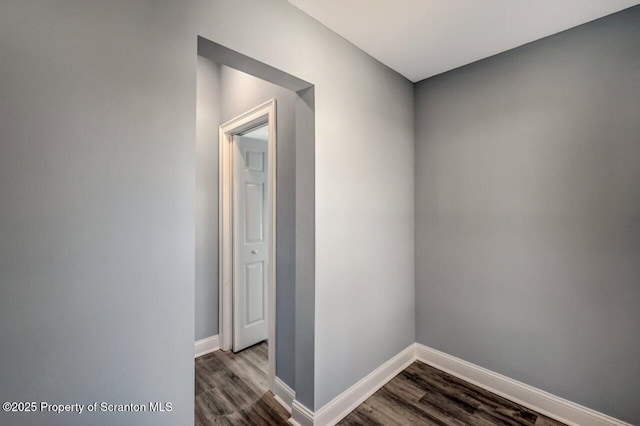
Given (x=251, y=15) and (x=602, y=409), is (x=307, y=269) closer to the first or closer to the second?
(x=251, y=15)

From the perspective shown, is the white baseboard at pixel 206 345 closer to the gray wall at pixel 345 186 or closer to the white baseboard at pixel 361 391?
the gray wall at pixel 345 186

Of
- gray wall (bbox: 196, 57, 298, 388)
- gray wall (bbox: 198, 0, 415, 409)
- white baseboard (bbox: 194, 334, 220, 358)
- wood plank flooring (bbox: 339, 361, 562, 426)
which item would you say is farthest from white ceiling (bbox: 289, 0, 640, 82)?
white baseboard (bbox: 194, 334, 220, 358)

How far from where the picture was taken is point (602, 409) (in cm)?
168

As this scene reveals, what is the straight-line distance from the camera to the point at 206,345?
106 inches

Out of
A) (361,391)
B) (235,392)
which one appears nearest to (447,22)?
(361,391)

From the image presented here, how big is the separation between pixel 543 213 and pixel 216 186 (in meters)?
2.77

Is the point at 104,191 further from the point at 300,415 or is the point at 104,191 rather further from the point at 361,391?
the point at 361,391

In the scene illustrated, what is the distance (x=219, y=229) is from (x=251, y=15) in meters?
1.96

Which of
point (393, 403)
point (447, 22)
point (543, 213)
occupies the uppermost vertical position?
point (447, 22)

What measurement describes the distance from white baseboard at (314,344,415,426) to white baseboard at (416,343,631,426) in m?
0.26

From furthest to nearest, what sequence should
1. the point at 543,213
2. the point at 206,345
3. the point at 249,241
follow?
the point at 249,241
the point at 206,345
the point at 543,213

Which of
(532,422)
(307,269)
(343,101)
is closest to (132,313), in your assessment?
(307,269)

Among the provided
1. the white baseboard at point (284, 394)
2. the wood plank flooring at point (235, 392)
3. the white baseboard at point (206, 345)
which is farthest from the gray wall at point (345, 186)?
the white baseboard at point (206, 345)

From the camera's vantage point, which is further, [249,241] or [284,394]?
[249,241]
